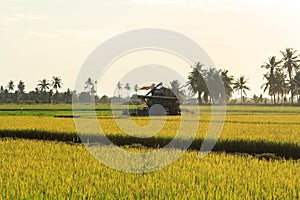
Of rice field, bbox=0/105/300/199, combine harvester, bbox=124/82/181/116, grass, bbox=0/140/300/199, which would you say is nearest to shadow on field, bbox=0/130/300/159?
rice field, bbox=0/105/300/199

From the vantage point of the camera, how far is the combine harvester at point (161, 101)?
97.5ft

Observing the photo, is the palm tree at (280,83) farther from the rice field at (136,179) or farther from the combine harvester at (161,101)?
the rice field at (136,179)

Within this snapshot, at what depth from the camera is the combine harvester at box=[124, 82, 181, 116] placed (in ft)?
97.5

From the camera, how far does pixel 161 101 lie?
1207 inches

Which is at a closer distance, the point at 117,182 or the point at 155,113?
the point at 117,182

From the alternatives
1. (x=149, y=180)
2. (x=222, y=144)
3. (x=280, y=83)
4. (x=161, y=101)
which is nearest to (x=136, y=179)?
(x=149, y=180)

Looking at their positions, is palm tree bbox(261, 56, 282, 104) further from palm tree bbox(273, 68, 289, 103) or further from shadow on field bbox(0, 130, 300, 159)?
shadow on field bbox(0, 130, 300, 159)

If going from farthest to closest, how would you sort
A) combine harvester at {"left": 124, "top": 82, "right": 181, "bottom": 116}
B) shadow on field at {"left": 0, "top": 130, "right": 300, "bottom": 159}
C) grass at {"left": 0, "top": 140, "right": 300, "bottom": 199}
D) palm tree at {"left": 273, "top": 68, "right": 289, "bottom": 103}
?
1. palm tree at {"left": 273, "top": 68, "right": 289, "bottom": 103}
2. combine harvester at {"left": 124, "top": 82, "right": 181, "bottom": 116}
3. shadow on field at {"left": 0, "top": 130, "right": 300, "bottom": 159}
4. grass at {"left": 0, "top": 140, "right": 300, "bottom": 199}

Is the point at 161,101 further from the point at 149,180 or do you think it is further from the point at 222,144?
the point at 149,180

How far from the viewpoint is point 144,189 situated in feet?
17.7

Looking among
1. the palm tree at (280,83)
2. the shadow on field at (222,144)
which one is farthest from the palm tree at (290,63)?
the shadow on field at (222,144)

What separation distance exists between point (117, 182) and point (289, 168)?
312cm

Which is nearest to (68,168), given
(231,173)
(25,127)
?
(231,173)

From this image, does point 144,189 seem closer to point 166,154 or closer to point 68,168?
point 68,168
